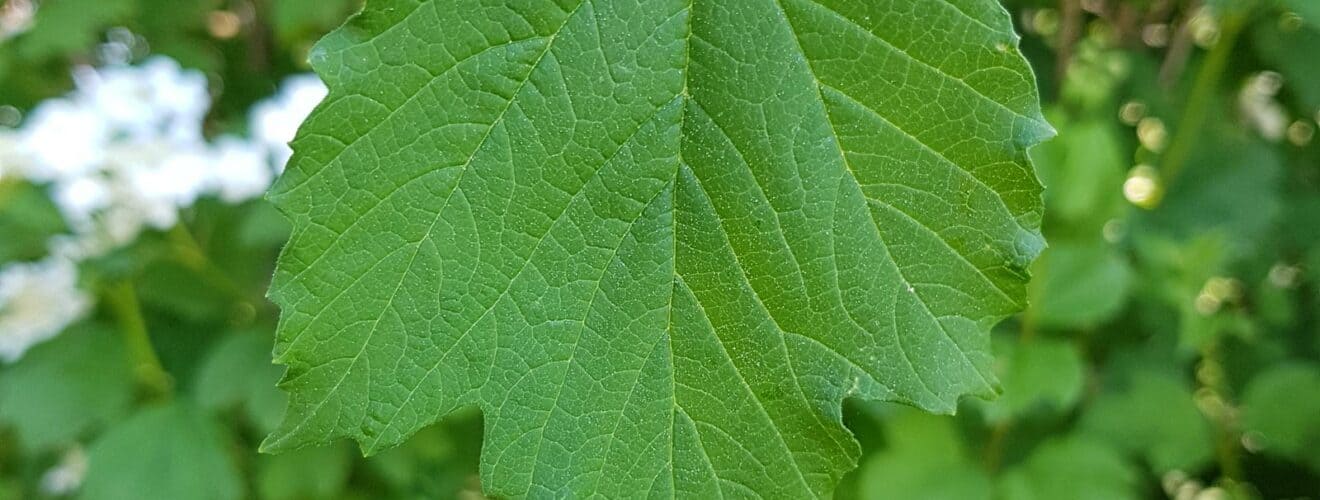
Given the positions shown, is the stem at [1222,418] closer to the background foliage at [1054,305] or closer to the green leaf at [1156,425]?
the background foliage at [1054,305]

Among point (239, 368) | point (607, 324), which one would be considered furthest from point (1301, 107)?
point (239, 368)

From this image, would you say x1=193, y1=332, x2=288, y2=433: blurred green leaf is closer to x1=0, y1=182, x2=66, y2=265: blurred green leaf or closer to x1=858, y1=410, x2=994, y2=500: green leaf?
x1=0, y1=182, x2=66, y2=265: blurred green leaf

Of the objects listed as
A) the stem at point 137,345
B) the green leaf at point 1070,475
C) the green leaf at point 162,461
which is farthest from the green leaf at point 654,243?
the stem at point 137,345

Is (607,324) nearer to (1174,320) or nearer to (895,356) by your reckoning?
(895,356)

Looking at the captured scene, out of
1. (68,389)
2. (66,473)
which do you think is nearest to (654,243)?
(68,389)

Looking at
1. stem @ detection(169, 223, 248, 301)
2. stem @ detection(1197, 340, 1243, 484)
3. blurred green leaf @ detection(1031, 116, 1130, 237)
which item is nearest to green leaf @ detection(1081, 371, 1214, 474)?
stem @ detection(1197, 340, 1243, 484)
